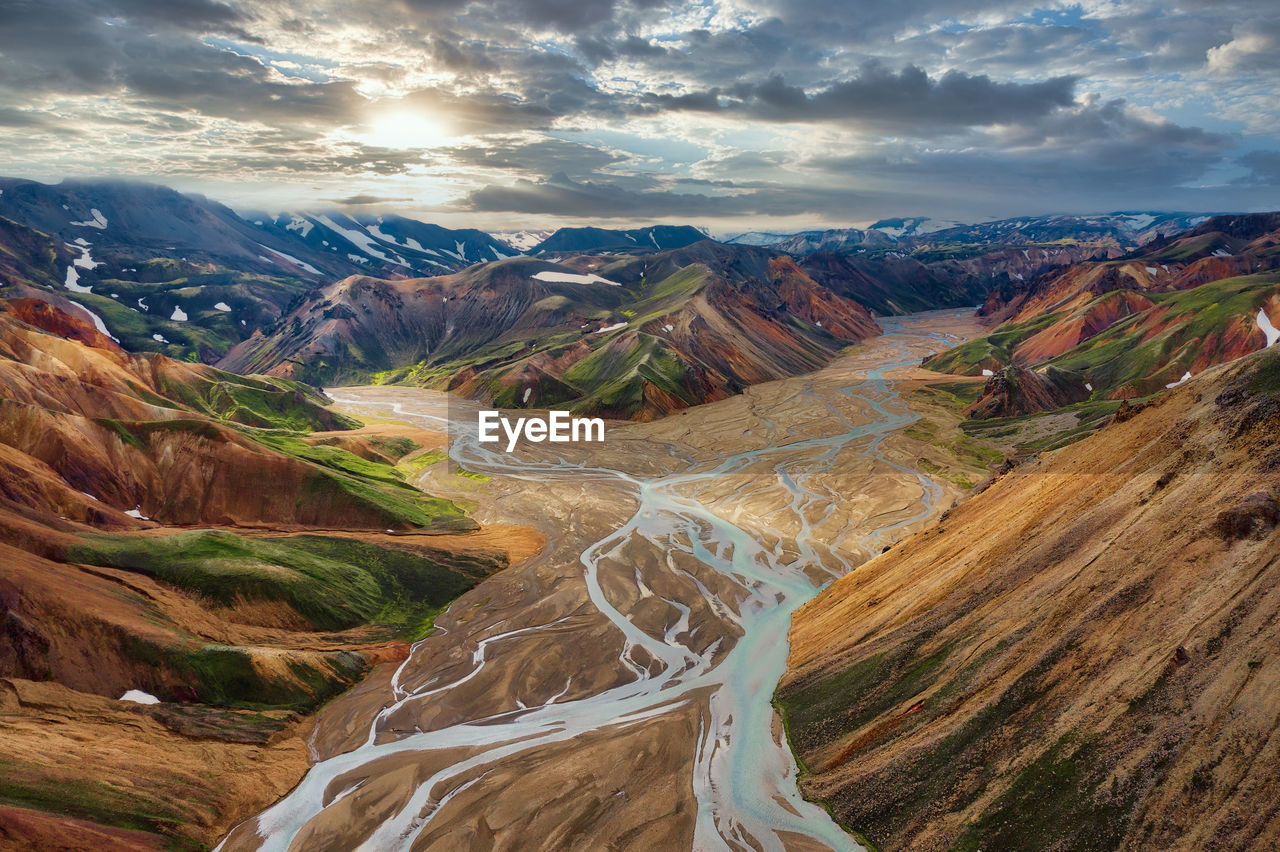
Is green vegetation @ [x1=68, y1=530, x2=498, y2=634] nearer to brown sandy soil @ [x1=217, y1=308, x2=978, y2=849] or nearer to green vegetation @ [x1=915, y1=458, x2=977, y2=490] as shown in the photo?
brown sandy soil @ [x1=217, y1=308, x2=978, y2=849]

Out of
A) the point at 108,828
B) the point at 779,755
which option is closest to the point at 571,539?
the point at 779,755

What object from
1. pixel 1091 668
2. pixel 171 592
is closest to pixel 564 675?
pixel 171 592

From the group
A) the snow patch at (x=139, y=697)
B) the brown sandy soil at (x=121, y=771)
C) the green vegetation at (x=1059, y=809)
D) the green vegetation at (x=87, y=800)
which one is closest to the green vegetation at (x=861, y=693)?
the green vegetation at (x=1059, y=809)

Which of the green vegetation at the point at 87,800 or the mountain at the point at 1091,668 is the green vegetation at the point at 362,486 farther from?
the mountain at the point at 1091,668

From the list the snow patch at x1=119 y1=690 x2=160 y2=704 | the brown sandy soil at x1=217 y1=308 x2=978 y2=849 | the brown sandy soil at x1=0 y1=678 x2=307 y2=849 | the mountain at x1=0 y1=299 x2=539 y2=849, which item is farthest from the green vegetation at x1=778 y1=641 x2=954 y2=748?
the snow patch at x1=119 y1=690 x2=160 y2=704

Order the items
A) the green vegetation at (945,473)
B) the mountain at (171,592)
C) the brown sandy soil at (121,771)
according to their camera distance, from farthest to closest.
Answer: the green vegetation at (945,473) → the mountain at (171,592) → the brown sandy soil at (121,771)
